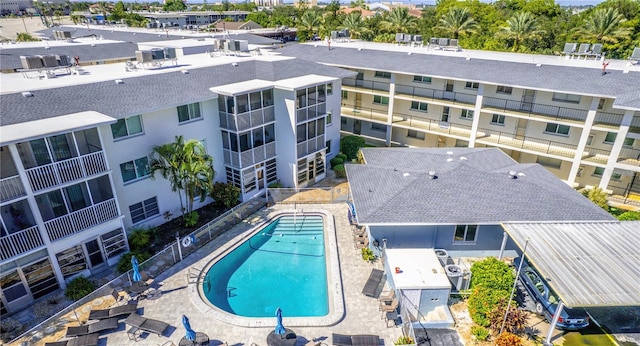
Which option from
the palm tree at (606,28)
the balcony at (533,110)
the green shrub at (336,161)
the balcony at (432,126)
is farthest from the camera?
the palm tree at (606,28)

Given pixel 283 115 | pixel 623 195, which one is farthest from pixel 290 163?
pixel 623 195

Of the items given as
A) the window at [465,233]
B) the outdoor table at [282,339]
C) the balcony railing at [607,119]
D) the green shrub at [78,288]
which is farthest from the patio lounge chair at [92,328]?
the balcony railing at [607,119]

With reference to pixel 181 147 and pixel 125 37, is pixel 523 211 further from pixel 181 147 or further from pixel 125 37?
pixel 125 37

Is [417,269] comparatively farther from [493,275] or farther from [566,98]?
[566,98]

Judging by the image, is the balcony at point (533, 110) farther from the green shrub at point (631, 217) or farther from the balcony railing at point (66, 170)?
the balcony railing at point (66, 170)

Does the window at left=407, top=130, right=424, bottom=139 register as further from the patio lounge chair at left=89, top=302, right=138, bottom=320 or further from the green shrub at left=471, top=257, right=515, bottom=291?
the patio lounge chair at left=89, top=302, right=138, bottom=320

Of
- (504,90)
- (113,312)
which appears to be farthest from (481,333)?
(504,90)
